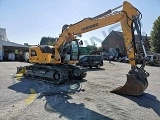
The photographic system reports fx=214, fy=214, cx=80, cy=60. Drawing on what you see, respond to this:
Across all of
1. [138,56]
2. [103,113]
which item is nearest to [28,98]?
[103,113]

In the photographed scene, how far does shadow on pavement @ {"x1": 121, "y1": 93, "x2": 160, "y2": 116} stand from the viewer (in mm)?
7629

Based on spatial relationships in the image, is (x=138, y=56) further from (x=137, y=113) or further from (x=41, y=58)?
(x=41, y=58)

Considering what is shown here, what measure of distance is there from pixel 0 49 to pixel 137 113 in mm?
37277

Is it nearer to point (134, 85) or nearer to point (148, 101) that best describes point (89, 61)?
point (134, 85)

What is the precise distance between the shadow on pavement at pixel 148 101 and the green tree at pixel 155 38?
42.1 m

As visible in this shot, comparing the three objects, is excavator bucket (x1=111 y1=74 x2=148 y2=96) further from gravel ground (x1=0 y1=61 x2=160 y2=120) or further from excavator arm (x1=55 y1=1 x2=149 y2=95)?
gravel ground (x1=0 y1=61 x2=160 y2=120)

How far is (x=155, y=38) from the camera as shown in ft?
162

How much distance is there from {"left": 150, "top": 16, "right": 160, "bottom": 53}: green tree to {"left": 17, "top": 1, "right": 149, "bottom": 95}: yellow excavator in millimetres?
39514

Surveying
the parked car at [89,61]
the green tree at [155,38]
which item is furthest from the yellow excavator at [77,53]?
the green tree at [155,38]

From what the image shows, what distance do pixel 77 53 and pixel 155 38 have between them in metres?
40.0

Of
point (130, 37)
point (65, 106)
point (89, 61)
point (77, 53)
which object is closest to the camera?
point (65, 106)

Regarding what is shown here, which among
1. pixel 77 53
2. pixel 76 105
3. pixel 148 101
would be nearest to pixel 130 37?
pixel 148 101

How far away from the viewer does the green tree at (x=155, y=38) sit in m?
48.9

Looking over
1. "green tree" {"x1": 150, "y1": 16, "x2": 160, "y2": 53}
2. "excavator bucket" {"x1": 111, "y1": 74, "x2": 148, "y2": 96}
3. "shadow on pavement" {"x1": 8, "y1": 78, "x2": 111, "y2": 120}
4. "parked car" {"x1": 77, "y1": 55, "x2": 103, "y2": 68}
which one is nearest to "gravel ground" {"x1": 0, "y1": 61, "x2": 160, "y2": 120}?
"shadow on pavement" {"x1": 8, "y1": 78, "x2": 111, "y2": 120}
